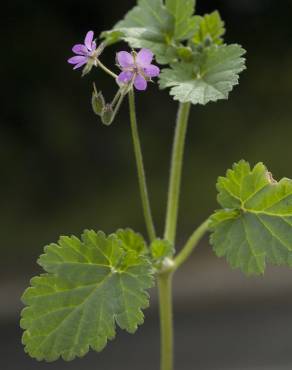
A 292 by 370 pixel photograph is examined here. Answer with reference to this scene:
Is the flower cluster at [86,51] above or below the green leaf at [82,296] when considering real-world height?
above

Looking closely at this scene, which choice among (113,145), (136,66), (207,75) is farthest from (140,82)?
Result: (113,145)

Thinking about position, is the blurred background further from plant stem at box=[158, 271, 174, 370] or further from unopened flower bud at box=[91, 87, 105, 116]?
unopened flower bud at box=[91, 87, 105, 116]

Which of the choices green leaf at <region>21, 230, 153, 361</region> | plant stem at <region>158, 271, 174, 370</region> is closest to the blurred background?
plant stem at <region>158, 271, 174, 370</region>

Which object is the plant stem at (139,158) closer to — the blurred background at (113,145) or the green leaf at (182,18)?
the green leaf at (182,18)

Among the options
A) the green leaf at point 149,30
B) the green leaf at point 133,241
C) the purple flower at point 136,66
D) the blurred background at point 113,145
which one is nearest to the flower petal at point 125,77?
the purple flower at point 136,66

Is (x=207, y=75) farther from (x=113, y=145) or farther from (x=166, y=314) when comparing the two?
(x=113, y=145)

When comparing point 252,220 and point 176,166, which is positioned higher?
point 176,166

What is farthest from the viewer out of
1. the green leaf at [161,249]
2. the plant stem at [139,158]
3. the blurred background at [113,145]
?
the blurred background at [113,145]
